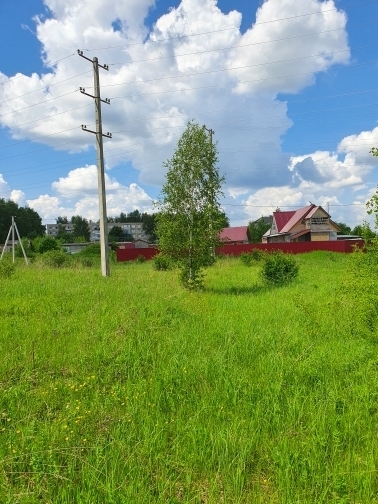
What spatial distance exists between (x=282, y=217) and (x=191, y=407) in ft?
167

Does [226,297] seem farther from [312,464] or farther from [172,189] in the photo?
[312,464]

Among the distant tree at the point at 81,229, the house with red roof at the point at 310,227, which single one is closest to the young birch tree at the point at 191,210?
the house with red roof at the point at 310,227

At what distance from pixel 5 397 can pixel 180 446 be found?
198cm

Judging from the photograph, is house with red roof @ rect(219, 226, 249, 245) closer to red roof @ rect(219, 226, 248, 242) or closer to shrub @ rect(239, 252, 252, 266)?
red roof @ rect(219, 226, 248, 242)

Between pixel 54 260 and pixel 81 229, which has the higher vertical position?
pixel 81 229

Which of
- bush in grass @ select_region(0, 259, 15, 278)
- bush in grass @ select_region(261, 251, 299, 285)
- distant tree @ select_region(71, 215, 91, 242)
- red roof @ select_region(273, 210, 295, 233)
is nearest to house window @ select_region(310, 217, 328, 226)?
red roof @ select_region(273, 210, 295, 233)

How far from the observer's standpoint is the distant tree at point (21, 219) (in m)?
74.1

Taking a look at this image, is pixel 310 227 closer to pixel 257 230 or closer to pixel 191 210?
pixel 257 230

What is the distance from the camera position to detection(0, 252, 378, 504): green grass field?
2.52 meters

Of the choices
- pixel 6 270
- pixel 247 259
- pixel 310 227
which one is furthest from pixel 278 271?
pixel 310 227

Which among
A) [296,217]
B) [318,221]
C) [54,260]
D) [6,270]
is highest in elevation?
[296,217]

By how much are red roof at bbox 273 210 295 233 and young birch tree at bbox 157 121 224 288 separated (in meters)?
40.1

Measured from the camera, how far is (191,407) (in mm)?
3580

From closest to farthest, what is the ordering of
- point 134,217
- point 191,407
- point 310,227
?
1. point 191,407
2. point 310,227
3. point 134,217
